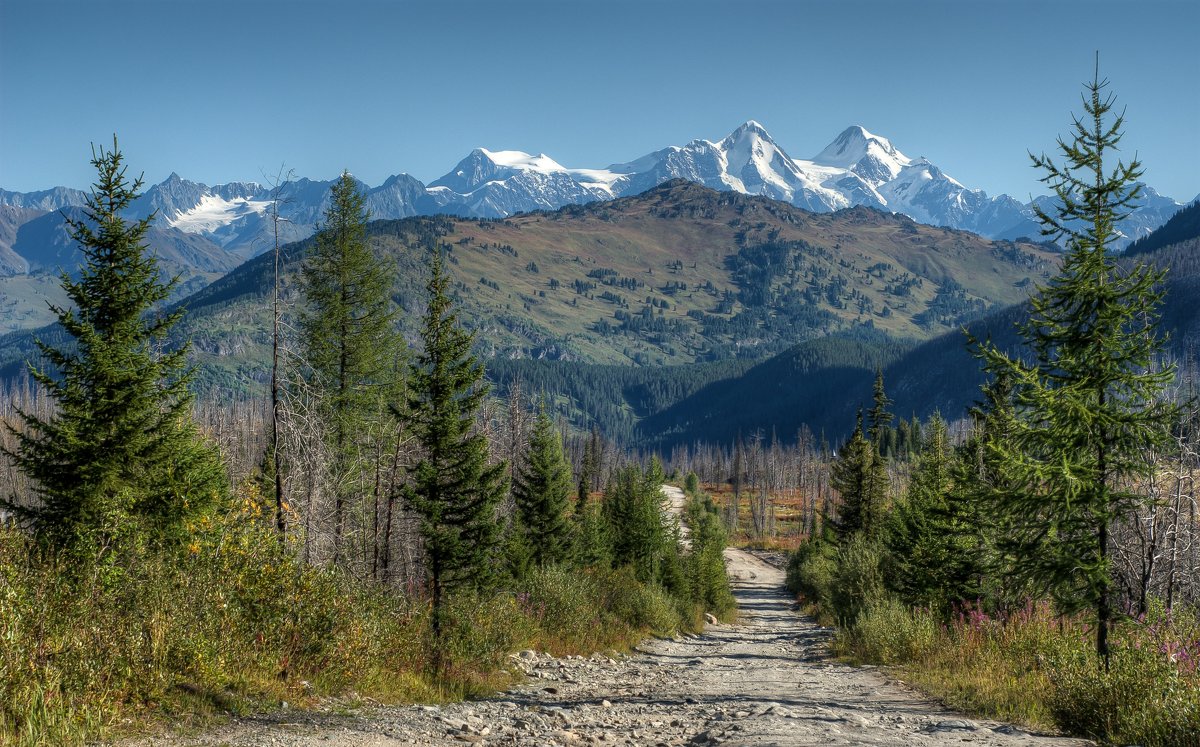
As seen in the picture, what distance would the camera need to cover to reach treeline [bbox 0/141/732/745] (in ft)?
30.1

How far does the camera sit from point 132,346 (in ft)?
64.5

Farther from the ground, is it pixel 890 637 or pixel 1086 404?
pixel 1086 404

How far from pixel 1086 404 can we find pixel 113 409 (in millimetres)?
21099

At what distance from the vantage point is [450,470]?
896 inches

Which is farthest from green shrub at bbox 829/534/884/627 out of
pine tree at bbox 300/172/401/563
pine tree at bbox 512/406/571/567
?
pine tree at bbox 300/172/401/563

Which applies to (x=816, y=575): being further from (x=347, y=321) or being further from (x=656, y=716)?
(x=656, y=716)

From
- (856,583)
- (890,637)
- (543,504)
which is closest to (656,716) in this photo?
(890,637)

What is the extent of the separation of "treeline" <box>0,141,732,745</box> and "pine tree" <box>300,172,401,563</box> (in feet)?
0.31

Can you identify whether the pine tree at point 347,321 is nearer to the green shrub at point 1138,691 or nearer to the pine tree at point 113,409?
the pine tree at point 113,409

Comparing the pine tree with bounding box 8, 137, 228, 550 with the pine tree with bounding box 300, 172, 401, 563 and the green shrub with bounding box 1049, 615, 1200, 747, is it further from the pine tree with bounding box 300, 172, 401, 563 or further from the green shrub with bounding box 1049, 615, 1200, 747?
the green shrub with bounding box 1049, 615, 1200, 747

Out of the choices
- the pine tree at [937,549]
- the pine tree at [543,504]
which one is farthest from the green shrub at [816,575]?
the pine tree at [543,504]

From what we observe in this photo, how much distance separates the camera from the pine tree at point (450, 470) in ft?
73.6

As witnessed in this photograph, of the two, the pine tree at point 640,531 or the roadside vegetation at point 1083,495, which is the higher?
the roadside vegetation at point 1083,495

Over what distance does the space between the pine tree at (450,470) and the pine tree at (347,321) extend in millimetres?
7344
